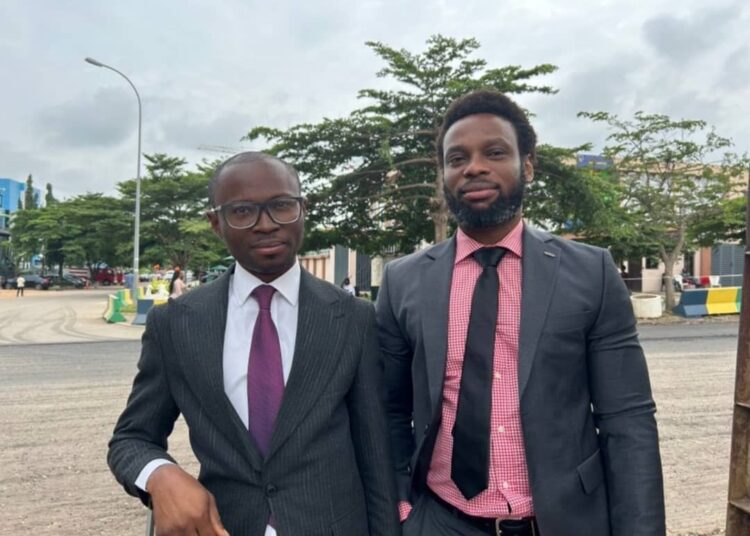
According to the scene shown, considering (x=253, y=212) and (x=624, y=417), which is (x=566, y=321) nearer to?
(x=624, y=417)

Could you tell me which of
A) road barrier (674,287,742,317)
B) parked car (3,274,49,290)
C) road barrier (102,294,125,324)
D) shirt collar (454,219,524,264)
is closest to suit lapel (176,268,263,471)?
shirt collar (454,219,524,264)

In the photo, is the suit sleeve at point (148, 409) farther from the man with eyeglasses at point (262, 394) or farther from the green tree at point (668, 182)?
the green tree at point (668, 182)

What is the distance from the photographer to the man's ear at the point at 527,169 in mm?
2084

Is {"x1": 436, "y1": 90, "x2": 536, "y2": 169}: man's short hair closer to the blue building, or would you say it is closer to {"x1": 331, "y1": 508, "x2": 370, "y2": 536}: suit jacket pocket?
{"x1": 331, "y1": 508, "x2": 370, "y2": 536}: suit jacket pocket

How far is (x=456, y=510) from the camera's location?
6.20 feet

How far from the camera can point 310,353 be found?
73.1 inches

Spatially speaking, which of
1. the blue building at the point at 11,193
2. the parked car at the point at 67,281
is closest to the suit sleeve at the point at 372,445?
the parked car at the point at 67,281

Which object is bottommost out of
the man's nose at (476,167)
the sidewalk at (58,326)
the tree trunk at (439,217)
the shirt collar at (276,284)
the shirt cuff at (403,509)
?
the sidewalk at (58,326)

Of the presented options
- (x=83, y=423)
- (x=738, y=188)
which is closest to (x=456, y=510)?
(x=83, y=423)

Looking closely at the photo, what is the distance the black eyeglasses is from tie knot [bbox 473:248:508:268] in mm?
578

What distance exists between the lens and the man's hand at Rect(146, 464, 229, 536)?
1.64 meters

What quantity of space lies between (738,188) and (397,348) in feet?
85.0

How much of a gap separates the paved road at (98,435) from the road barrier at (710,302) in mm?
7075

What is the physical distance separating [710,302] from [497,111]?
21388 millimetres
